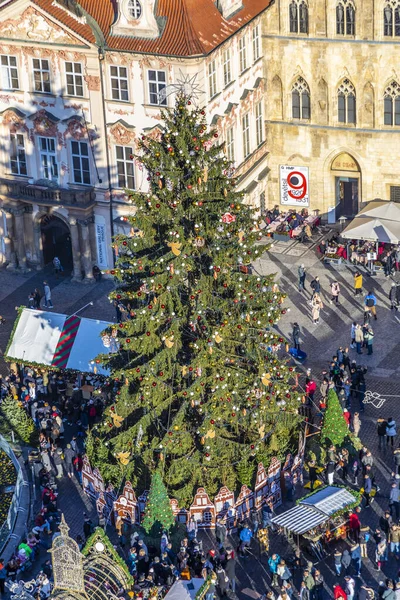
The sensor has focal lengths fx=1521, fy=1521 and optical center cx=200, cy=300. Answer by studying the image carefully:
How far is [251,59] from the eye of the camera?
7775cm

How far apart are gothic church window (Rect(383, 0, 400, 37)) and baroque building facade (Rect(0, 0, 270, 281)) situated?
20.6 feet

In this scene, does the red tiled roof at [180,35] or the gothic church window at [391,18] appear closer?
the red tiled roof at [180,35]

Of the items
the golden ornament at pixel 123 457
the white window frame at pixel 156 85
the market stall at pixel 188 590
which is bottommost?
the market stall at pixel 188 590

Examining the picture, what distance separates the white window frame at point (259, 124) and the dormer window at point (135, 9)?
10.0m

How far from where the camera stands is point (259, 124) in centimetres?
7981

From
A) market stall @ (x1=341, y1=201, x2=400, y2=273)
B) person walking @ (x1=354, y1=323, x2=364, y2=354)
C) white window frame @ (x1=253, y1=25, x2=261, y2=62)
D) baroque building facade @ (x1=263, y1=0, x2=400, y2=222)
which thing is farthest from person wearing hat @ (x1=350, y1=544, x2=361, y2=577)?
white window frame @ (x1=253, y1=25, x2=261, y2=62)

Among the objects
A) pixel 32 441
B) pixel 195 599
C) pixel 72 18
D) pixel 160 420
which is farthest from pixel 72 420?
pixel 72 18

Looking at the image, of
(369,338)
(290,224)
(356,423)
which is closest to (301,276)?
(290,224)

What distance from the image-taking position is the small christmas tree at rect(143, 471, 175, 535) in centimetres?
5378

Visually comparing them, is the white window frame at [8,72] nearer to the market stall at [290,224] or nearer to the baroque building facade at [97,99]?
the baroque building facade at [97,99]

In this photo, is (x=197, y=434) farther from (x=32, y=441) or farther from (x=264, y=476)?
(x=32, y=441)

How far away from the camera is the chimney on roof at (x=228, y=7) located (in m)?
73.9

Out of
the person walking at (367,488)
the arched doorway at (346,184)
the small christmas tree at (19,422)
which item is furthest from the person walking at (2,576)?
the arched doorway at (346,184)

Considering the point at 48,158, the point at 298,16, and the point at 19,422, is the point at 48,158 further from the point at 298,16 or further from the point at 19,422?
the point at 19,422
